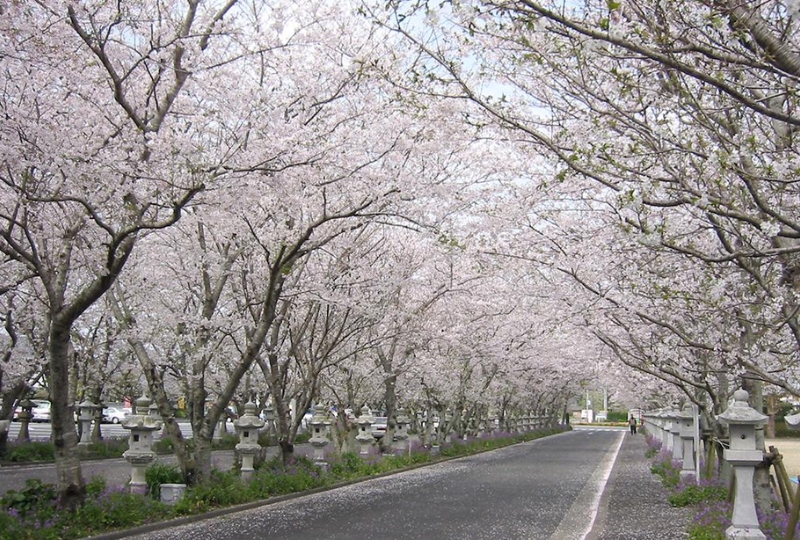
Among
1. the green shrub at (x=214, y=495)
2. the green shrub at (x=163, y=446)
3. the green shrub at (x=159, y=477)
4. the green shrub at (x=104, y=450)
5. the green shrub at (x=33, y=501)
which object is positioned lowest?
the green shrub at (x=163, y=446)

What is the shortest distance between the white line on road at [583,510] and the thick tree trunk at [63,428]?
6.85m

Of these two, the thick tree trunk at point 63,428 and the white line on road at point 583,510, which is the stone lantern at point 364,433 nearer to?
the white line on road at point 583,510

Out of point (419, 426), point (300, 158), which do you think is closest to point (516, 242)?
point (300, 158)

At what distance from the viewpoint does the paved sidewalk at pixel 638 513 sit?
1150 centimetres

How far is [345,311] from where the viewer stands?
18484 mm

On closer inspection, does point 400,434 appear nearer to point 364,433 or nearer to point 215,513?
point 364,433

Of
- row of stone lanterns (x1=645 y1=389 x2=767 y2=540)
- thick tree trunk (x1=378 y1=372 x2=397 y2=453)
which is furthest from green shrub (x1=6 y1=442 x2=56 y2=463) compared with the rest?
row of stone lanterns (x1=645 y1=389 x2=767 y2=540)

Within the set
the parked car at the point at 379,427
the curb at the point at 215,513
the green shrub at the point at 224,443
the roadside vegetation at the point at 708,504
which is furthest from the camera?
the parked car at the point at 379,427

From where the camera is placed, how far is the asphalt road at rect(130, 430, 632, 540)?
37.0 ft

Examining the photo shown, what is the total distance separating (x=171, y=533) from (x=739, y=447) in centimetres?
783

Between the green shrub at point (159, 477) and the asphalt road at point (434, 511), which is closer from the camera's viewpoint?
the asphalt road at point (434, 511)

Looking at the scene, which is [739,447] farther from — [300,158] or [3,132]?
[3,132]

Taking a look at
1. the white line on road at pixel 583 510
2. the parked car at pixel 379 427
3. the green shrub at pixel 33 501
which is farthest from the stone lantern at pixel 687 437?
the parked car at pixel 379 427

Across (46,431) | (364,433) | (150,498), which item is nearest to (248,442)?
(150,498)
